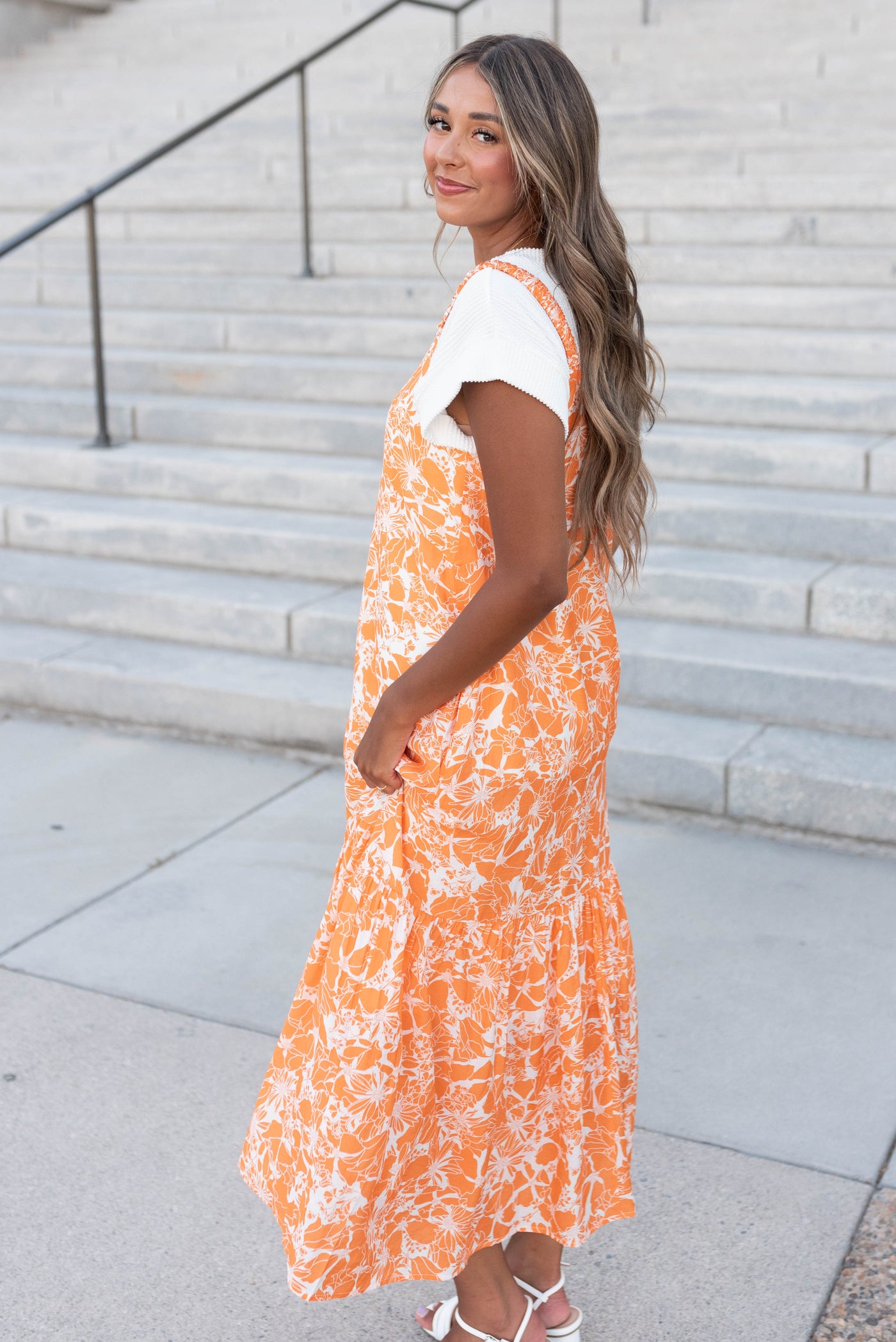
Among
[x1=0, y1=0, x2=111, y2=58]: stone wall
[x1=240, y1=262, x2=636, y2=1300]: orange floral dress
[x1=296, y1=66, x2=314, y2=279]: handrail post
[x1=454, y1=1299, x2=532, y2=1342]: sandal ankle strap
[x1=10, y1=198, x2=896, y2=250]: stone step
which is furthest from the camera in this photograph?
[x1=0, y1=0, x2=111, y2=58]: stone wall

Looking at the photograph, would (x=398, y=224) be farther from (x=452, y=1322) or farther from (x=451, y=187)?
(x=452, y=1322)

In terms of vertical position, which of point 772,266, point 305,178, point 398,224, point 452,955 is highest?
point 305,178

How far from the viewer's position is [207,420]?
6.24 m

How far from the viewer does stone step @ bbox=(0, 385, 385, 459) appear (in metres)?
5.96

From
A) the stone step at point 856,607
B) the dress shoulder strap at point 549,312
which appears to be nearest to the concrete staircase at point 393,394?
the stone step at point 856,607

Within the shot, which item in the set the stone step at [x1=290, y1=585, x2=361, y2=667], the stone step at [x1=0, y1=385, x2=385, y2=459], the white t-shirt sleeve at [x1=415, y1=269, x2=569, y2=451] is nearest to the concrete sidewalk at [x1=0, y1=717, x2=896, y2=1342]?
the stone step at [x1=290, y1=585, x2=361, y2=667]

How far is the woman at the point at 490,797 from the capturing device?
1.69 meters

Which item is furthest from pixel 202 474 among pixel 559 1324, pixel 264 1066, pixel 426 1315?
pixel 559 1324

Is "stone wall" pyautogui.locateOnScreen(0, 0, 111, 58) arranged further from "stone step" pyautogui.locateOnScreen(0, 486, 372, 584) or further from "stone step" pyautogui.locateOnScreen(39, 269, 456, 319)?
"stone step" pyautogui.locateOnScreen(0, 486, 372, 584)

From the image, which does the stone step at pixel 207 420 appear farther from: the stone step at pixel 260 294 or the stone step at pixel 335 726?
the stone step at pixel 335 726

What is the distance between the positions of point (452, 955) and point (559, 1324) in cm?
67

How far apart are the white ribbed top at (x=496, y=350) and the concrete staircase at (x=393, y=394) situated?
2.45 m

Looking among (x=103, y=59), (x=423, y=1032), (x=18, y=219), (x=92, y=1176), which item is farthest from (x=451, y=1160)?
(x=103, y=59)

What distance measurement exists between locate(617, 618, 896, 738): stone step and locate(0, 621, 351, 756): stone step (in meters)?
0.97
